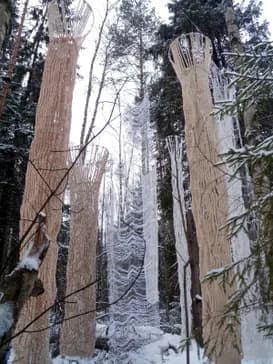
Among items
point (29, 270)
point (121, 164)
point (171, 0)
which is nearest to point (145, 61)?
point (171, 0)

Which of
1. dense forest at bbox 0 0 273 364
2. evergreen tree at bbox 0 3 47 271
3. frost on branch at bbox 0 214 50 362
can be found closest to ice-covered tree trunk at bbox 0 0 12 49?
dense forest at bbox 0 0 273 364

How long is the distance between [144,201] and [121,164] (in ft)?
3.26

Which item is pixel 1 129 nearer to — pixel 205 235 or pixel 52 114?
pixel 52 114

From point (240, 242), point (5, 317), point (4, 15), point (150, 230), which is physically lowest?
point (5, 317)

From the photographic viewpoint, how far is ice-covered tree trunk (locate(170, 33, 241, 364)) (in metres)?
3.27

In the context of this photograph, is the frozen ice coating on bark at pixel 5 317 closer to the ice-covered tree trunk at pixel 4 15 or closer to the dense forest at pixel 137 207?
the dense forest at pixel 137 207

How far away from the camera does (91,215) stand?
4.76m

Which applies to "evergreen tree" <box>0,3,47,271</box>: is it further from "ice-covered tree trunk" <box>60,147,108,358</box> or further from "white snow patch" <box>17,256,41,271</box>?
"white snow patch" <box>17,256,41,271</box>

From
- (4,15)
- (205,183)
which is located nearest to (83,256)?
(205,183)

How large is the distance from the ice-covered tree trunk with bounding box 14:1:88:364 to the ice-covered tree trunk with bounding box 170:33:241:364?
48.5 inches

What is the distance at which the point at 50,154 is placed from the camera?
339 cm

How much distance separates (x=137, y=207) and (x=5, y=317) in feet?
13.1

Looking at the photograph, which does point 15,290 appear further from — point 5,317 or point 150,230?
point 150,230

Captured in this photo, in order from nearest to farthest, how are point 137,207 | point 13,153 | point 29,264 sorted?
point 29,264
point 137,207
point 13,153
